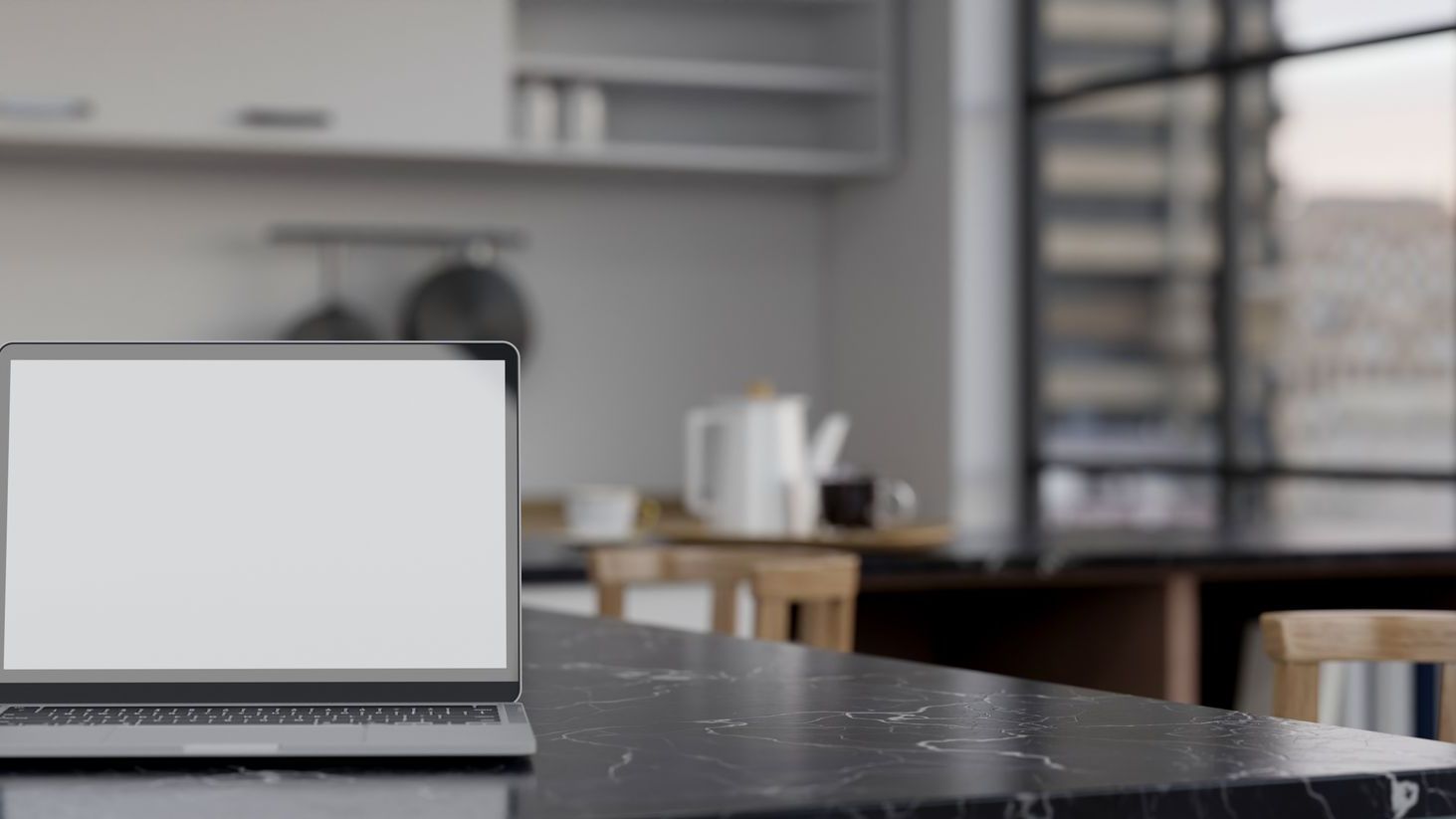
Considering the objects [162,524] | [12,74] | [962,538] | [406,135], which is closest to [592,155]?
[406,135]

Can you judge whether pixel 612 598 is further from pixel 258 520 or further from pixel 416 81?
pixel 416 81

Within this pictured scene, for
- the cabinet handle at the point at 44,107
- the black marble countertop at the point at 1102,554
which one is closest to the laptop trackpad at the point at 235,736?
the black marble countertop at the point at 1102,554

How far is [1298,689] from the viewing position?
4.70 ft

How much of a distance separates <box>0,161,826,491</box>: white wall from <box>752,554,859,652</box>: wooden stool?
236 cm

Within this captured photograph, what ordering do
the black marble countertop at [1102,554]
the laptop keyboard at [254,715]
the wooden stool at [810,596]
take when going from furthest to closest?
the black marble countertop at [1102,554]
the wooden stool at [810,596]
the laptop keyboard at [254,715]

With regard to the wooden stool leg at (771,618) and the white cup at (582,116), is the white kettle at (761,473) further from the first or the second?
the white cup at (582,116)

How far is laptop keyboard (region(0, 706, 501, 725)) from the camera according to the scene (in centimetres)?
99

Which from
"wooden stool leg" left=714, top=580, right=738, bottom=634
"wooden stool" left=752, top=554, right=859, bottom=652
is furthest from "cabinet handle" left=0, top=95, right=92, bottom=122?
"wooden stool" left=752, top=554, right=859, bottom=652

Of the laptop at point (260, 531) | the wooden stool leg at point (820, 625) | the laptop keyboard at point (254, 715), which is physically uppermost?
the laptop at point (260, 531)

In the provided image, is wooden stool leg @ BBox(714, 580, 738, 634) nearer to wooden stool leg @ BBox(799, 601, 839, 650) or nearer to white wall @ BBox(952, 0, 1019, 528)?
wooden stool leg @ BBox(799, 601, 839, 650)

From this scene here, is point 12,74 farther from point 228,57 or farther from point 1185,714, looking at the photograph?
point 1185,714

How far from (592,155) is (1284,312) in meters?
1.56

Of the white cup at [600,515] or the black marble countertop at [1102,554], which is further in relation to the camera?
the white cup at [600,515]

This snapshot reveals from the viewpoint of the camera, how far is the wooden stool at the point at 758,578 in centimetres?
177
